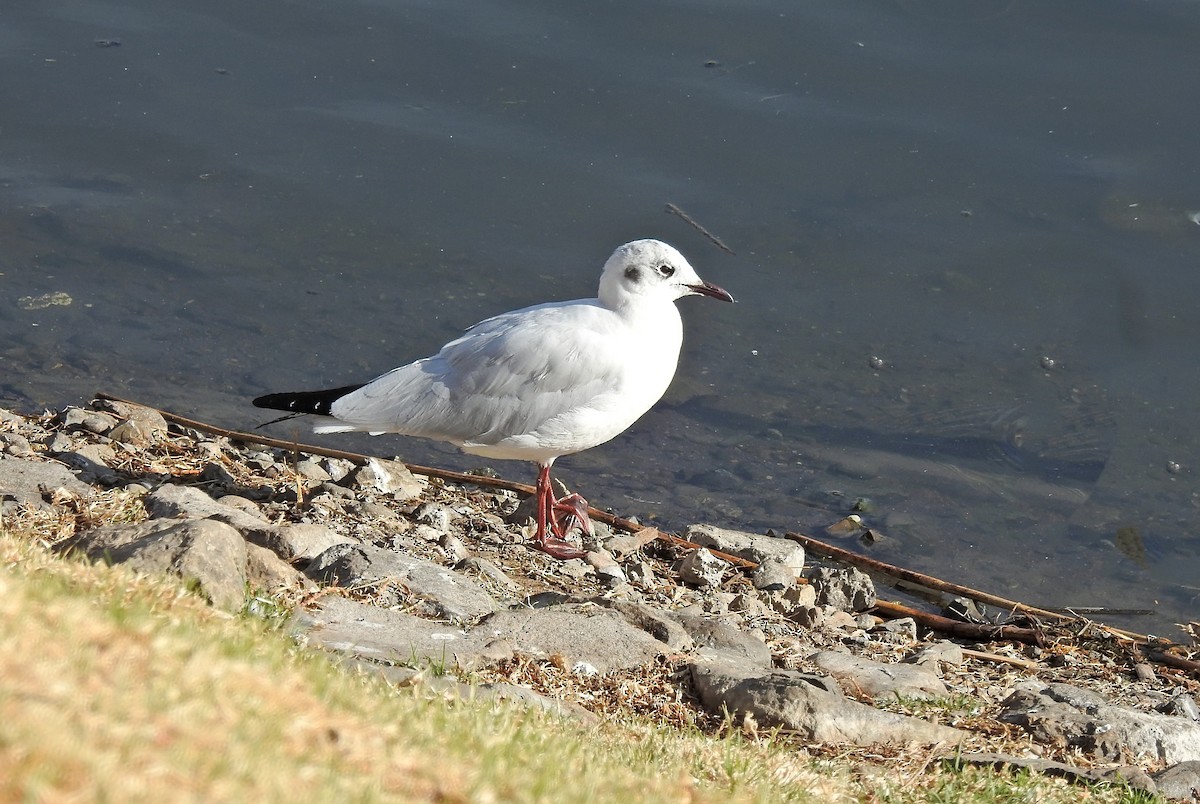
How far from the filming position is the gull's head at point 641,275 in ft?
23.1

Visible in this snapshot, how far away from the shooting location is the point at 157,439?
7262 mm

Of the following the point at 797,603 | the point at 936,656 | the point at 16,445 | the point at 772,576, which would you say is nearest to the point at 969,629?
the point at 936,656

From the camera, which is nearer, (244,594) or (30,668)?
(30,668)

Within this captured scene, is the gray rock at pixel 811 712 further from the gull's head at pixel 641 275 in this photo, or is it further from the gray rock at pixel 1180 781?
the gull's head at pixel 641 275

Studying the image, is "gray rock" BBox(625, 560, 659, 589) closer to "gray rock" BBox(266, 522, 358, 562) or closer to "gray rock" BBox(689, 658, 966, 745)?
"gray rock" BBox(266, 522, 358, 562)

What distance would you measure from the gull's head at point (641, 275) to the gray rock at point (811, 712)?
274 centimetres

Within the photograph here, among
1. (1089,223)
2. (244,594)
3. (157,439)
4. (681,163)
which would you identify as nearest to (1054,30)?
(1089,223)

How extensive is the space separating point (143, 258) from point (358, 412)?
4.03 metres

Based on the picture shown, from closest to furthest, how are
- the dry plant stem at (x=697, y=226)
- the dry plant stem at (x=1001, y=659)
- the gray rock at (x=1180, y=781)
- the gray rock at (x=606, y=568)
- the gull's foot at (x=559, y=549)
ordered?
1. the gray rock at (x=1180, y=781)
2. the dry plant stem at (x=1001, y=659)
3. the gray rock at (x=606, y=568)
4. the gull's foot at (x=559, y=549)
5. the dry plant stem at (x=697, y=226)

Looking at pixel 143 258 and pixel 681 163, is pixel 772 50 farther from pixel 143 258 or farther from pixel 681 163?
pixel 143 258

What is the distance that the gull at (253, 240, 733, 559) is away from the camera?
22.5 ft

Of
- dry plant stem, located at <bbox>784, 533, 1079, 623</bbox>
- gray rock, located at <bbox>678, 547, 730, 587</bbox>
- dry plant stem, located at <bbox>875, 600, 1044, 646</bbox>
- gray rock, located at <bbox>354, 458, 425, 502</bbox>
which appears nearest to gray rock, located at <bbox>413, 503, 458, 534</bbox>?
gray rock, located at <bbox>354, 458, 425, 502</bbox>

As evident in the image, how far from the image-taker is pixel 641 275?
7.06 m

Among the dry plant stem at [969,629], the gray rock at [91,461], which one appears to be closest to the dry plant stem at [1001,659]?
the dry plant stem at [969,629]
